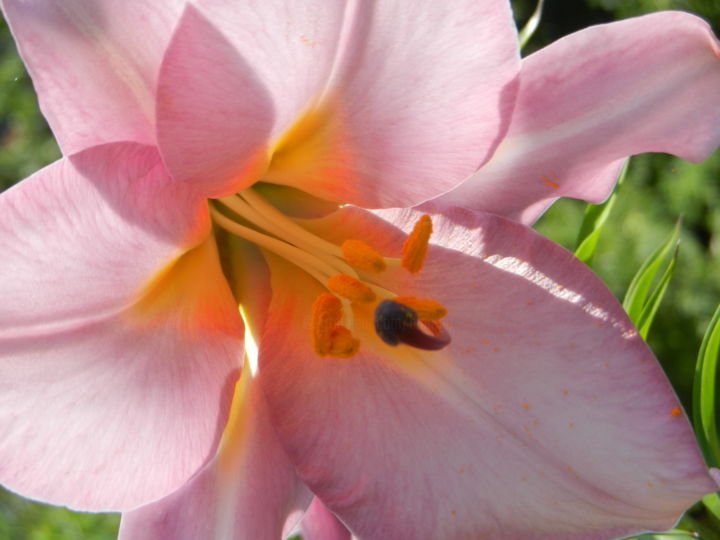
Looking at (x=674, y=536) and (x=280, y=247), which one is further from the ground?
(x=280, y=247)

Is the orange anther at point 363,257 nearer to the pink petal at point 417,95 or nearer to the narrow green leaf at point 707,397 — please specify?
the pink petal at point 417,95

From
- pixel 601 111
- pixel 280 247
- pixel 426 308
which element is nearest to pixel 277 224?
pixel 280 247

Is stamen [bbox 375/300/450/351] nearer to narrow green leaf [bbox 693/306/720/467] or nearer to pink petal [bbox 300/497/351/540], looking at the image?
pink petal [bbox 300/497/351/540]

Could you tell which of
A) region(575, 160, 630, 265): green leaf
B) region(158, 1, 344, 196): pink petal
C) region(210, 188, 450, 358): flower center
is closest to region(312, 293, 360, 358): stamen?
region(210, 188, 450, 358): flower center

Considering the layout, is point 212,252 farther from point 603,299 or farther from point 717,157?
point 717,157

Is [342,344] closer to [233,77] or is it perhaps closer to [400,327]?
[400,327]

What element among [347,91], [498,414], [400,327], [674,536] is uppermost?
[347,91]

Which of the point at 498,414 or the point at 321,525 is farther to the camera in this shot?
the point at 321,525
